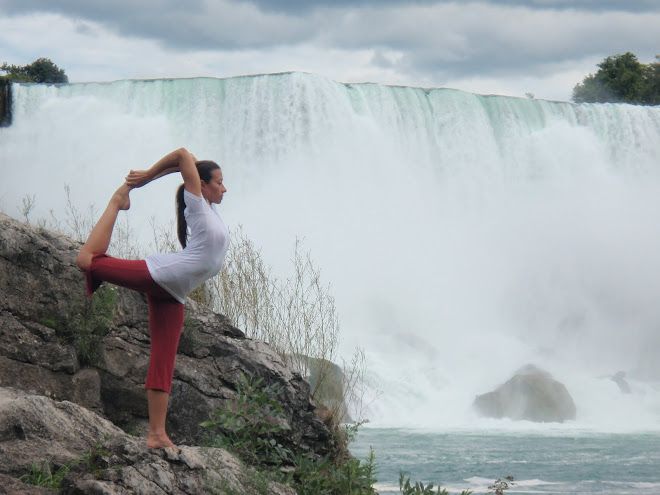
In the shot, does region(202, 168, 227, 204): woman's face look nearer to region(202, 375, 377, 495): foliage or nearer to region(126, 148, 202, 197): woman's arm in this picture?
region(126, 148, 202, 197): woman's arm

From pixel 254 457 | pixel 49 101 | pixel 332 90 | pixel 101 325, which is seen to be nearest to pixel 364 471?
pixel 254 457

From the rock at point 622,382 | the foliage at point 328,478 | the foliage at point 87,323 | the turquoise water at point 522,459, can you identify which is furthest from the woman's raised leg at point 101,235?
the rock at point 622,382

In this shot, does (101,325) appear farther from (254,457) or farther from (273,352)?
(254,457)

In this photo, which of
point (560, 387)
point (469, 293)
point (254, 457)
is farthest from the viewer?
point (469, 293)

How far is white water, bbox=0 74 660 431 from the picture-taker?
2145 centimetres

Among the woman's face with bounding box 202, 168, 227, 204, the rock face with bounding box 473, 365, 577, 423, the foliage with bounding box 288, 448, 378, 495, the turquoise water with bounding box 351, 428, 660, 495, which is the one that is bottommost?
the turquoise water with bounding box 351, 428, 660, 495

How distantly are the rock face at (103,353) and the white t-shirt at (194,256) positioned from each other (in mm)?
1698

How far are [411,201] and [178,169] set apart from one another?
796 inches

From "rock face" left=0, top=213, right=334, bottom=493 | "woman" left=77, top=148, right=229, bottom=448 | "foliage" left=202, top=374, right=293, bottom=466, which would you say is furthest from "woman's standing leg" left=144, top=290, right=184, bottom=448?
"rock face" left=0, top=213, right=334, bottom=493

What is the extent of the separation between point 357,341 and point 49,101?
10.4 meters

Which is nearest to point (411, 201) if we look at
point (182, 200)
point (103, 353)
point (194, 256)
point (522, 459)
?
point (522, 459)

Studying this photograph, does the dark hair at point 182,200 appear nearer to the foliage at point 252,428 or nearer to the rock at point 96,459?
the rock at point 96,459

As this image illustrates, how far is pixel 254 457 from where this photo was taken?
480cm

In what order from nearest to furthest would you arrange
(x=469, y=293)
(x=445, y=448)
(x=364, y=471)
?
(x=364, y=471)
(x=445, y=448)
(x=469, y=293)
